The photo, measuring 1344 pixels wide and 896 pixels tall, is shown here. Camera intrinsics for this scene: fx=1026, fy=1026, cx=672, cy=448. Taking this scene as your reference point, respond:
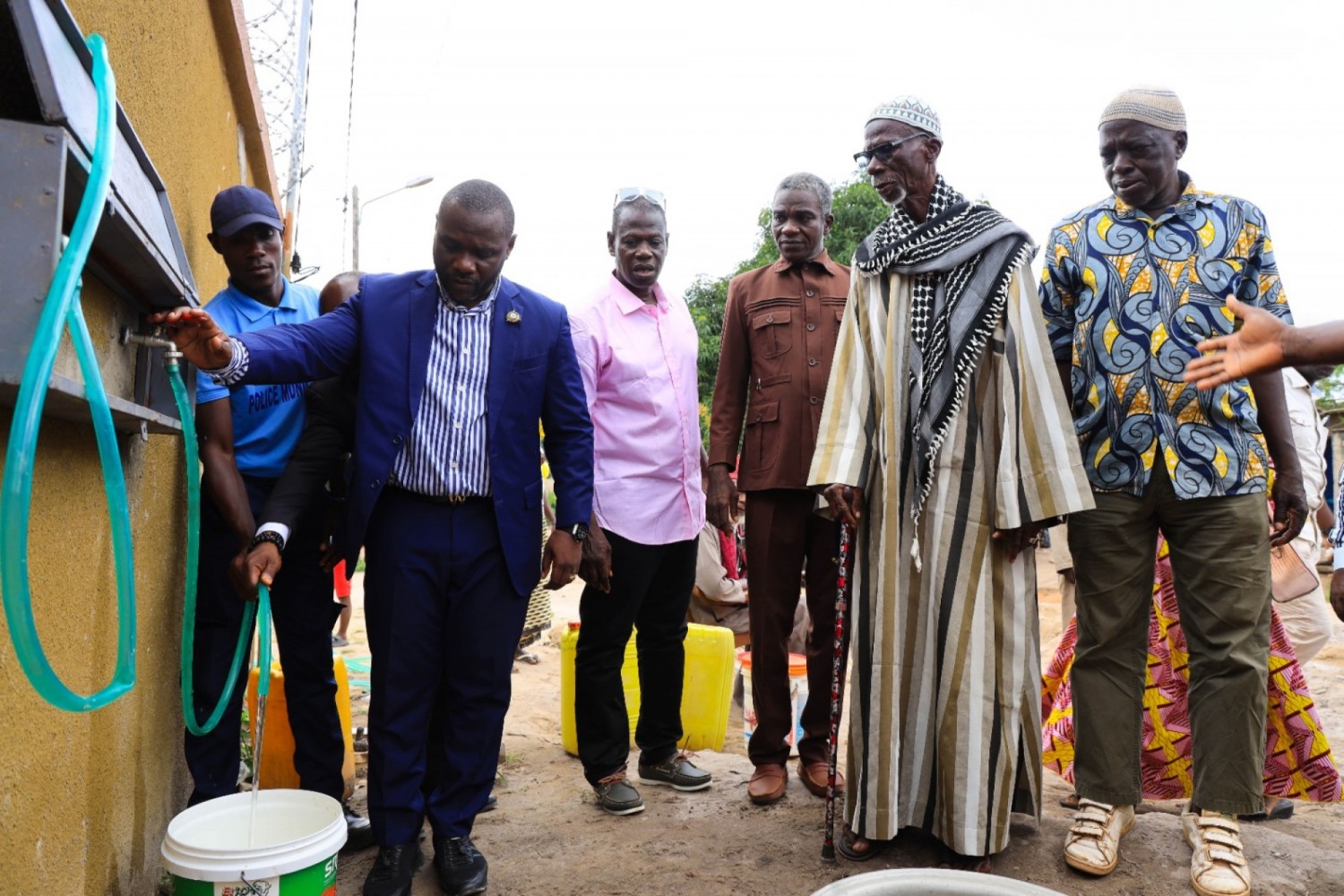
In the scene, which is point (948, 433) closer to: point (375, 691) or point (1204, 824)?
point (1204, 824)

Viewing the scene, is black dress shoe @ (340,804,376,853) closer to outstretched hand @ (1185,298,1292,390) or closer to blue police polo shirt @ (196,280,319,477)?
blue police polo shirt @ (196,280,319,477)

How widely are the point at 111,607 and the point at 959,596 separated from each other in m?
2.30

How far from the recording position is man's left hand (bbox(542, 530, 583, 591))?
3.21 metres

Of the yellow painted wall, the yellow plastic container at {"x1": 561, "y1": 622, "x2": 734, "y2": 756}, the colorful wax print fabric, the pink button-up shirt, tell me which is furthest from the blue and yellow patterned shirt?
the yellow painted wall

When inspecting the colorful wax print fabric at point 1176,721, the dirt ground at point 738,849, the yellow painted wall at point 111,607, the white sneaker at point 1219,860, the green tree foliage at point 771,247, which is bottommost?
the dirt ground at point 738,849

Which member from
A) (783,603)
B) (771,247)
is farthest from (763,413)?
(771,247)

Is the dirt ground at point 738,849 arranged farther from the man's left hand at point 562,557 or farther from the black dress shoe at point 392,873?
the man's left hand at point 562,557

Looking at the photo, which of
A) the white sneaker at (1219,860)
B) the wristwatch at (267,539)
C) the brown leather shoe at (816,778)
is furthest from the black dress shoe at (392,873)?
the white sneaker at (1219,860)

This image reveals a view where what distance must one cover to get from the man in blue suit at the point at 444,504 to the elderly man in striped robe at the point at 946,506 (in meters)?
1.03

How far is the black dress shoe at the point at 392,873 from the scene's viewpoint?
2.86m

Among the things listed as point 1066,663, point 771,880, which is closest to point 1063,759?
point 1066,663

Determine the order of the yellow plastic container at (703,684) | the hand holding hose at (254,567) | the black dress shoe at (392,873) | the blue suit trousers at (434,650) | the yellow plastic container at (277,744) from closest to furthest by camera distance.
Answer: the hand holding hose at (254,567)
the black dress shoe at (392,873)
the blue suit trousers at (434,650)
the yellow plastic container at (277,744)
the yellow plastic container at (703,684)

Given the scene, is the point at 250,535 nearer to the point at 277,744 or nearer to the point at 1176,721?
the point at 277,744

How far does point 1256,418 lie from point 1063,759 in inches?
58.5
